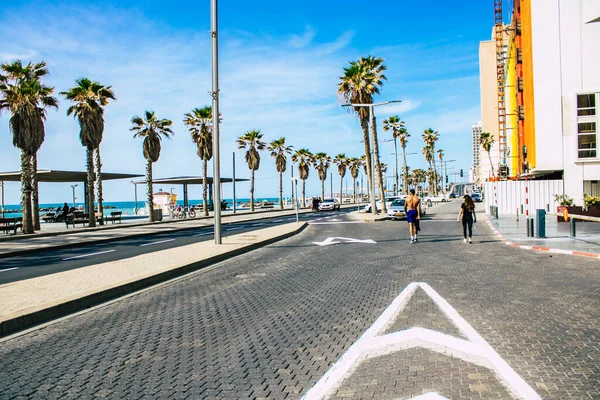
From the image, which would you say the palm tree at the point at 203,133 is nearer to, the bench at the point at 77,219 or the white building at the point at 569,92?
the bench at the point at 77,219


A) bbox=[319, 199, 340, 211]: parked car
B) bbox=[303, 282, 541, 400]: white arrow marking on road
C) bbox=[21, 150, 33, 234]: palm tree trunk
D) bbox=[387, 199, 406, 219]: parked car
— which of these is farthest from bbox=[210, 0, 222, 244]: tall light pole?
bbox=[319, 199, 340, 211]: parked car

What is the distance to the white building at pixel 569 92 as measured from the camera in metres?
35.9

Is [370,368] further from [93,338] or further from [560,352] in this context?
[93,338]

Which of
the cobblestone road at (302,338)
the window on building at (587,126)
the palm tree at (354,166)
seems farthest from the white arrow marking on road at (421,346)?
the palm tree at (354,166)

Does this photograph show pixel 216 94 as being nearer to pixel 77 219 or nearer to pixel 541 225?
pixel 541 225

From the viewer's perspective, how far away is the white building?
35.9 metres

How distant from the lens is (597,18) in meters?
34.1

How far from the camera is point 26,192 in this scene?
26625 mm

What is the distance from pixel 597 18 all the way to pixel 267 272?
35105mm

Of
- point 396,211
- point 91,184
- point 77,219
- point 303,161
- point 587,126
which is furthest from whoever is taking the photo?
point 303,161

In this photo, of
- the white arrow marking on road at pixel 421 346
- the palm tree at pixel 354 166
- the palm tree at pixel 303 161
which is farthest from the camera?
the palm tree at pixel 354 166

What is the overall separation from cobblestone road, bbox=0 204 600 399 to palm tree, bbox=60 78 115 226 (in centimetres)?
2531

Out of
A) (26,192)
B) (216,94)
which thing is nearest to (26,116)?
(26,192)

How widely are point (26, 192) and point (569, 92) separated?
38.2 m
